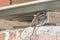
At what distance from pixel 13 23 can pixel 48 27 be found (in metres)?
0.23

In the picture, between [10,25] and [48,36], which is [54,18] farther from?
[10,25]

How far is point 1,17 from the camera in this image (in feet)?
3.79

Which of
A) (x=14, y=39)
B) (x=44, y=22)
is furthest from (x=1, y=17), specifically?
(x=44, y=22)

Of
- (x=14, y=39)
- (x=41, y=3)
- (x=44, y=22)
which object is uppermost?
(x=41, y=3)

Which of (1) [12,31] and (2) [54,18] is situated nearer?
(2) [54,18]

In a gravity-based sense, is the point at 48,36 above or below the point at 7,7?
below

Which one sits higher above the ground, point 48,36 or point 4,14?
point 4,14

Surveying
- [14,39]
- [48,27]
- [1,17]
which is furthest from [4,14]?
[48,27]

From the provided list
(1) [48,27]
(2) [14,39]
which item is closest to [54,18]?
(1) [48,27]

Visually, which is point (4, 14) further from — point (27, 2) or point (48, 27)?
point (48, 27)

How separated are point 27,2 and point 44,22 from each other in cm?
16

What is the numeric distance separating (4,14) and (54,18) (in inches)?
12.4

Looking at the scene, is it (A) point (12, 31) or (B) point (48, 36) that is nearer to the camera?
(B) point (48, 36)

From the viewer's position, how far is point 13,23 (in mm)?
1136
